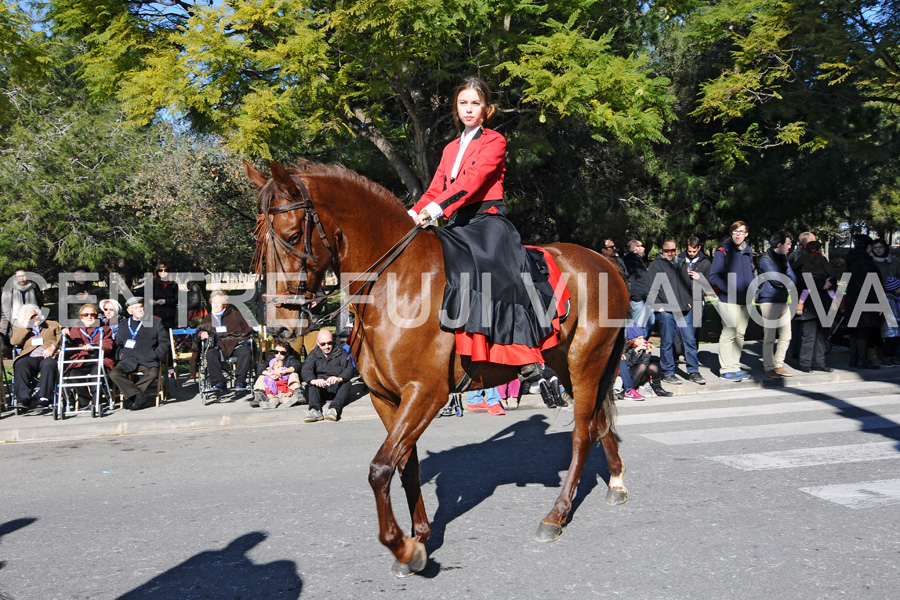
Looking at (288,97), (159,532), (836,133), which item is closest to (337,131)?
(288,97)

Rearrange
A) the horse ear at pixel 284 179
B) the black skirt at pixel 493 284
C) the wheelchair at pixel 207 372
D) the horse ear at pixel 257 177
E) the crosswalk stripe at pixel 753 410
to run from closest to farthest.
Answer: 1. the horse ear at pixel 284 179
2. the horse ear at pixel 257 177
3. the black skirt at pixel 493 284
4. the crosswalk stripe at pixel 753 410
5. the wheelchair at pixel 207 372

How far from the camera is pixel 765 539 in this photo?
4.69 metres

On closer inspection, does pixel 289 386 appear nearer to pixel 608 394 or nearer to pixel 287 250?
pixel 608 394

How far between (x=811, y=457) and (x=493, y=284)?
3.92 metres

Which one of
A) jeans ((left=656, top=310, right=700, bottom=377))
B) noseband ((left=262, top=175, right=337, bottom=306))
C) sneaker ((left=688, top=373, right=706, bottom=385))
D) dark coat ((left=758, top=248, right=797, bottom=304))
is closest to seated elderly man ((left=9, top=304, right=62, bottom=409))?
→ noseband ((left=262, top=175, right=337, bottom=306))

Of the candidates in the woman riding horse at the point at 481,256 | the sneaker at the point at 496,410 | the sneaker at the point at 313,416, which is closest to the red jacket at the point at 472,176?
the woman riding horse at the point at 481,256

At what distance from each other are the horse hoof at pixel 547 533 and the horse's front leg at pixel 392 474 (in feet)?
2.87

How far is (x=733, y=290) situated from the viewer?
11.4m

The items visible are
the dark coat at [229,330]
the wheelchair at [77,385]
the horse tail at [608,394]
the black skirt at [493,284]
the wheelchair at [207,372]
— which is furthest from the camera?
the dark coat at [229,330]

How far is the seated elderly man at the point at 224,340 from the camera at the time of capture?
36.2 ft

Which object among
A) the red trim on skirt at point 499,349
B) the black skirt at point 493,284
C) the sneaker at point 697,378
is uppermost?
the black skirt at point 493,284

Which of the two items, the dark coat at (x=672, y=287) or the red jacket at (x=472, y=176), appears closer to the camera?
the red jacket at (x=472, y=176)

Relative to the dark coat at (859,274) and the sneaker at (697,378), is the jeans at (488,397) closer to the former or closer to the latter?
the sneaker at (697,378)

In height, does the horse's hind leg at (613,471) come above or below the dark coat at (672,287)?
below
